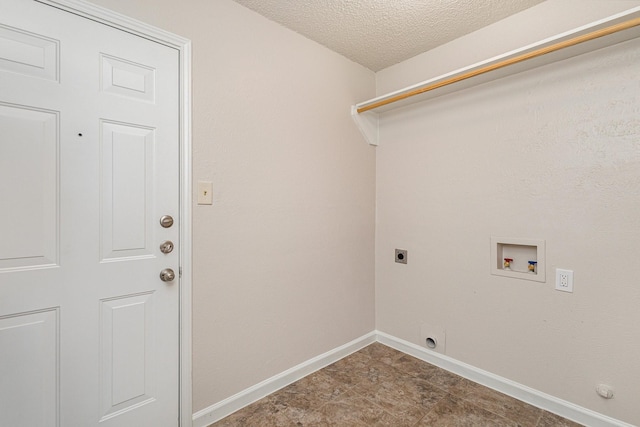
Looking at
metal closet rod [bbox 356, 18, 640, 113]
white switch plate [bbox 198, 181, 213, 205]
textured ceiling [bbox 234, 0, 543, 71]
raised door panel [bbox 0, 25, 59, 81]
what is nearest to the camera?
raised door panel [bbox 0, 25, 59, 81]

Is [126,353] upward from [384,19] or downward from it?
downward

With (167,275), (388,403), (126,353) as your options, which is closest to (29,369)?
(126,353)

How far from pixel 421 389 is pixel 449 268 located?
830 mm

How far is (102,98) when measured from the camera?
4.30 feet

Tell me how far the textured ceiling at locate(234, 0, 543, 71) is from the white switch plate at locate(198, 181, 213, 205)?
1.09 m

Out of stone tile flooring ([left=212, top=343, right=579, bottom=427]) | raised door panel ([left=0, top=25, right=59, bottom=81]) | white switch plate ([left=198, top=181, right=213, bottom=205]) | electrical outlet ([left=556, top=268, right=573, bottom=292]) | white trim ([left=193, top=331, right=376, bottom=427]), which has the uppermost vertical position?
raised door panel ([left=0, top=25, right=59, bottom=81])

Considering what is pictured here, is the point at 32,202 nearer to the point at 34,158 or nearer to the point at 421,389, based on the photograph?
the point at 34,158

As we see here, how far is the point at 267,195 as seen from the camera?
6.23ft

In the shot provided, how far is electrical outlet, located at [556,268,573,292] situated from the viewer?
1.68 meters

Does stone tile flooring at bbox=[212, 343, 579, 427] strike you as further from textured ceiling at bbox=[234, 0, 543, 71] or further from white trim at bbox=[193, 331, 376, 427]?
textured ceiling at bbox=[234, 0, 543, 71]

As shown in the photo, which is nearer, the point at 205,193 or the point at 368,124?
the point at 205,193

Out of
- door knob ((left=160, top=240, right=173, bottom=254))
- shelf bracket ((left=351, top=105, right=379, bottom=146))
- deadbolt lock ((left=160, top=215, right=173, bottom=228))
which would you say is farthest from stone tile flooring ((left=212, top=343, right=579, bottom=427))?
shelf bracket ((left=351, top=105, right=379, bottom=146))

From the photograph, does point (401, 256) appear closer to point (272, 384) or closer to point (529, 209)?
point (529, 209)

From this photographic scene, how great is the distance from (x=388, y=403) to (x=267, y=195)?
147cm
